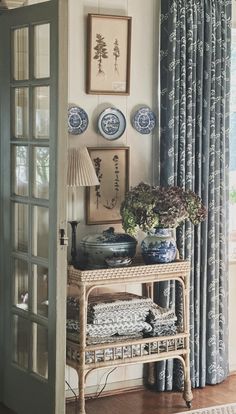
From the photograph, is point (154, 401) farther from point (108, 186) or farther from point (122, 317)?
point (108, 186)

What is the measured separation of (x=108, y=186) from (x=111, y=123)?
0.39 metres

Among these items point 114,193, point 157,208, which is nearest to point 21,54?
point 114,193

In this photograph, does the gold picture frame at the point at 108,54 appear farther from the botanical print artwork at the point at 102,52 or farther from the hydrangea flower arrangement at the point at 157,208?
the hydrangea flower arrangement at the point at 157,208

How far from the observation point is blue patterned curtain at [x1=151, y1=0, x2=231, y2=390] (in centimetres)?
488

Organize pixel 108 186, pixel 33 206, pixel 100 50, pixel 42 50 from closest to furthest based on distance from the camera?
pixel 42 50, pixel 33 206, pixel 100 50, pixel 108 186

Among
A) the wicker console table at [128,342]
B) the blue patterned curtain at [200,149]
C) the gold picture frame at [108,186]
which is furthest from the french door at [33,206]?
the blue patterned curtain at [200,149]

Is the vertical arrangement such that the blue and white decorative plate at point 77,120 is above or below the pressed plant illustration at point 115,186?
above

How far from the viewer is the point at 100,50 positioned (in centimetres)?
476

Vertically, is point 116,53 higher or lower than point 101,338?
higher

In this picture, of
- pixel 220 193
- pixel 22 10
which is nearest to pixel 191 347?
pixel 220 193

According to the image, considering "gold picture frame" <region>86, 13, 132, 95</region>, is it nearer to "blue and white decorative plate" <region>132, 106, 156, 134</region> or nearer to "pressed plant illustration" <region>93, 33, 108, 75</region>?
"pressed plant illustration" <region>93, 33, 108, 75</region>

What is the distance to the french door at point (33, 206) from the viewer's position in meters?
4.13

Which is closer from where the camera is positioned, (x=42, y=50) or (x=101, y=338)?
(x=42, y=50)

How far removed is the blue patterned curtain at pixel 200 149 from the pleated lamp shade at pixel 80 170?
623mm
